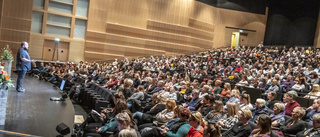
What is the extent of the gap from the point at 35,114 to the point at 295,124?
390 cm

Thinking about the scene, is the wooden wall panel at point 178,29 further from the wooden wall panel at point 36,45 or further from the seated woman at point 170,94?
the seated woman at point 170,94

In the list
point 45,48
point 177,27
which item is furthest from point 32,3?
point 177,27

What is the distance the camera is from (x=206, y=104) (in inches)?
200

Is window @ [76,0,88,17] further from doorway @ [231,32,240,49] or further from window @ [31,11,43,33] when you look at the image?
doorway @ [231,32,240,49]

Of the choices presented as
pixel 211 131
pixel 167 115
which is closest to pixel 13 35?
pixel 167 115

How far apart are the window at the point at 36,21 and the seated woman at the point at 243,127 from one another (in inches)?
592

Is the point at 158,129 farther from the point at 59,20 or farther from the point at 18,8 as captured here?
the point at 59,20

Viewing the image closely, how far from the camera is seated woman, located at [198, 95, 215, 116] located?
16.3 ft

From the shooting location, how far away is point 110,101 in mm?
6035

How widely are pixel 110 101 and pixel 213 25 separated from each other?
17244 mm

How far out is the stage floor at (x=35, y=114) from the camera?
3.97 m

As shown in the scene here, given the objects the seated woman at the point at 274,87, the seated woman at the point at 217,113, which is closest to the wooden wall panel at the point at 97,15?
the seated woman at the point at 274,87

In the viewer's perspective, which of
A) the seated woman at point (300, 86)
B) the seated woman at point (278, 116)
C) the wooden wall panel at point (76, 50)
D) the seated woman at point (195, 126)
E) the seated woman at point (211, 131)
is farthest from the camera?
the wooden wall panel at point (76, 50)

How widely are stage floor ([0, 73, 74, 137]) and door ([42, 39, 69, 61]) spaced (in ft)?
35.4
